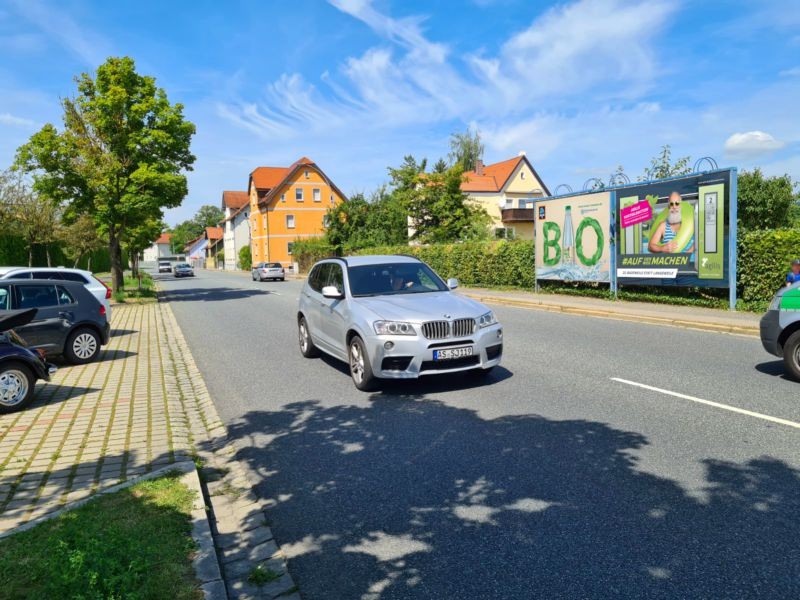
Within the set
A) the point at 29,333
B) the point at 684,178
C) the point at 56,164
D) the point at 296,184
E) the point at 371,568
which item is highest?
the point at 296,184

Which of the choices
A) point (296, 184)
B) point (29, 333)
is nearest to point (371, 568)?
point (29, 333)

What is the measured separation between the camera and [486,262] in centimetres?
2641

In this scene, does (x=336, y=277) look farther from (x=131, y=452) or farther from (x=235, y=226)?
(x=235, y=226)

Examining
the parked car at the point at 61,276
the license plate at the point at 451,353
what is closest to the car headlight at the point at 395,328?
the license plate at the point at 451,353

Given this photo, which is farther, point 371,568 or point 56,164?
point 56,164

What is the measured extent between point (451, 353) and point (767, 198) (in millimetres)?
30343

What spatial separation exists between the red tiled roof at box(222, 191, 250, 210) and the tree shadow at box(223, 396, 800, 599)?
98.0 meters

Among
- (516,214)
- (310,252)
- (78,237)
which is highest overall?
(516,214)

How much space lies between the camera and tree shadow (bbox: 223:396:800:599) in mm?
3217

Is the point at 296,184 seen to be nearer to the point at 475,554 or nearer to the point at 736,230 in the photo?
the point at 736,230

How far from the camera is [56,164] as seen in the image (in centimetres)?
2266

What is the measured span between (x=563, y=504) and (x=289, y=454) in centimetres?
248

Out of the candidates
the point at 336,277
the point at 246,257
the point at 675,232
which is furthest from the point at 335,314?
the point at 246,257

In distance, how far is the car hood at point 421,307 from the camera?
736cm
